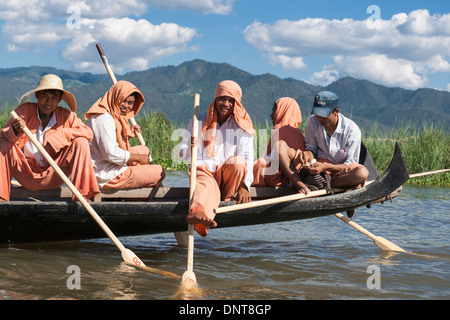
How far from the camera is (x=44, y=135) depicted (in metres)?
4.87

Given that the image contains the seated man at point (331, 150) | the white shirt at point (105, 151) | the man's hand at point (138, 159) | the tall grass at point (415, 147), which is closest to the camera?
the white shirt at point (105, 151)

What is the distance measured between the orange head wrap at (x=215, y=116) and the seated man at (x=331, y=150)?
493 mm

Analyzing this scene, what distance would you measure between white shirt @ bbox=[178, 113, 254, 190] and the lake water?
37.4 inches

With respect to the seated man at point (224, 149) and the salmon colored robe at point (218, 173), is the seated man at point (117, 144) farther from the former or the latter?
the salmon colored robe at point (218, 173)

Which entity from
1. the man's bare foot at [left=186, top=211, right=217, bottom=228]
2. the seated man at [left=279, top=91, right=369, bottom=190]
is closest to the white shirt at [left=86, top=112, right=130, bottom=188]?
the man's bare foot at [left=186, top=211, right=217, bottom=228]

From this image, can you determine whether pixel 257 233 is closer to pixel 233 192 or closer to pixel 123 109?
pixel 233 192

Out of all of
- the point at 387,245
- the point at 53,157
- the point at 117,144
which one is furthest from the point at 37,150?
the point at 387,245

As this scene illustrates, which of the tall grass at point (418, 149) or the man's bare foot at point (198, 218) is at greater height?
the tall grass at point (418, 149)

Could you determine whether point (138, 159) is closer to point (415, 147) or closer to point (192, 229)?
point (192, 229)

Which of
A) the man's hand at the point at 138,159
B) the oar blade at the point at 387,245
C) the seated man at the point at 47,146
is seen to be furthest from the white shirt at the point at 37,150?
the oar blade at the point at 387,245

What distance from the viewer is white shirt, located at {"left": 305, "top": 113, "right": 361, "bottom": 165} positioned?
4992 millimetres

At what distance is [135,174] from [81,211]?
0.59 meters

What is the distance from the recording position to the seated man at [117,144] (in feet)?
15.8
